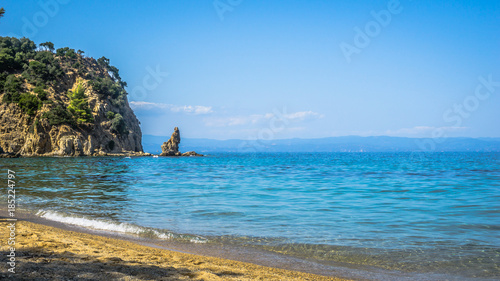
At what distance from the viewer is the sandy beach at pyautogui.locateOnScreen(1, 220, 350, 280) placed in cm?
547

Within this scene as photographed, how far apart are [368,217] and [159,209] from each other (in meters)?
8.26

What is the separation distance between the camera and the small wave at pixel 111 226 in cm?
966

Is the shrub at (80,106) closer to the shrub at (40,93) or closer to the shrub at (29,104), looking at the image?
the shrub at (40,93)

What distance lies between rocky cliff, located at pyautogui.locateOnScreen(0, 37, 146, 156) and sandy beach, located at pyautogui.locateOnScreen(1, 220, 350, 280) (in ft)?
259

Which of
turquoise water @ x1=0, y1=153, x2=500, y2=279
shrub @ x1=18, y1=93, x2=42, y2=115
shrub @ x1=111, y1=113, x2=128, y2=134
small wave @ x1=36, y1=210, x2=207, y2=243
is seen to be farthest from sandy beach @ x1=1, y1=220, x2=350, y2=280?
shrub @ x1=111, y1=113, x2=128, y2=134

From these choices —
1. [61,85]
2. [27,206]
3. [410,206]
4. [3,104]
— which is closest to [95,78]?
[61,85]

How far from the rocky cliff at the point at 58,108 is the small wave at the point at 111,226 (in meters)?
73.2

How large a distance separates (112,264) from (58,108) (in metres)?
85.4

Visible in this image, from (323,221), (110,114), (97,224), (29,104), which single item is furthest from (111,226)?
(110,114)

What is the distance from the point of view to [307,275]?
663 centimetres

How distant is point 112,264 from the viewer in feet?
20.4

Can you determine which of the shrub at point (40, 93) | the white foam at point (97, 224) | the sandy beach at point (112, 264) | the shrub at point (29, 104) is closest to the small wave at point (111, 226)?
the white foam at point (97, 224)

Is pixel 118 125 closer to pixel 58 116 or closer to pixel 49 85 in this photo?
pixel 58 116

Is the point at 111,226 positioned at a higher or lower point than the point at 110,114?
lower
